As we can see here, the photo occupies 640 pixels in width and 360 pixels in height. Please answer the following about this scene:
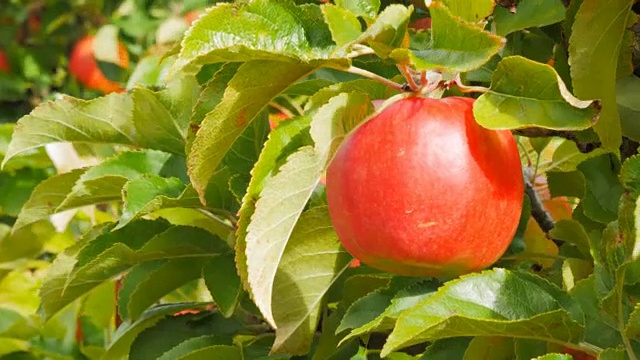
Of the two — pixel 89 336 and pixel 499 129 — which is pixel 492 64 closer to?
pixel 499 129

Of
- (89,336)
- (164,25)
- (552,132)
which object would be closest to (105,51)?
(164,25)

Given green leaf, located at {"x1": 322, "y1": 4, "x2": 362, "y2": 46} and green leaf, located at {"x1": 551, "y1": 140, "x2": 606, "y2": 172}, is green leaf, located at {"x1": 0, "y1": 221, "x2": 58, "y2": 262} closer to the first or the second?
green leaf, located at {"x1": 551, "y1": 140, "x2": 606, "y2": 172}

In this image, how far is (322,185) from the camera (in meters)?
0.83

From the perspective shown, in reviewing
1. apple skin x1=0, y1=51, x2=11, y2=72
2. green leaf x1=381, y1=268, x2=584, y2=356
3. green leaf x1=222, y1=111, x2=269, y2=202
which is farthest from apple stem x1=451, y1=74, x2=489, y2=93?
apple skin x1=0, y1=51, x2=11, y2=72

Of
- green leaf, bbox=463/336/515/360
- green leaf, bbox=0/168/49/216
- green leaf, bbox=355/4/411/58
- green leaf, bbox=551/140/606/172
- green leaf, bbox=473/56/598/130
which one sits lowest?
green leaf, bbox=0/168/49/216

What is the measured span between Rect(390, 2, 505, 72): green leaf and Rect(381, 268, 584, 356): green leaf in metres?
0.12

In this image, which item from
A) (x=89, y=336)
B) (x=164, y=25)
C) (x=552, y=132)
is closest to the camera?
(x=552, y=132)

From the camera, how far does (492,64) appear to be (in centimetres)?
80

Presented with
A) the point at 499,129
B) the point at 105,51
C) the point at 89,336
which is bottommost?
the point at 105,51

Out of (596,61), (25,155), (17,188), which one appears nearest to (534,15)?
(596,61)

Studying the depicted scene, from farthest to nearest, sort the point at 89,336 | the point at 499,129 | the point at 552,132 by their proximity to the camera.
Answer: the point at 89,336 → the point at 552,132 → the point at 499,129

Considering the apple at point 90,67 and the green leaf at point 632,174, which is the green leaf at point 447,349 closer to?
the green leaf at point 632,174

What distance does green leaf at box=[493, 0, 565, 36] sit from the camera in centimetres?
73

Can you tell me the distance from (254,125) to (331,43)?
9.2 inches
